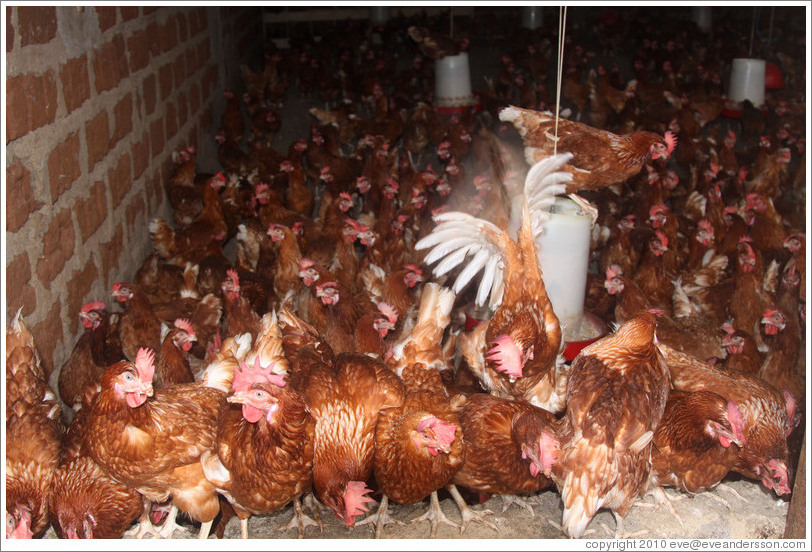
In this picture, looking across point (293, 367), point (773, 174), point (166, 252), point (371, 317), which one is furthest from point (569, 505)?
point (773, 174)

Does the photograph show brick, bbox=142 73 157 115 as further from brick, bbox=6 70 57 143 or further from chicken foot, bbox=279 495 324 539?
chicken foot, bbox=279 495 324 539

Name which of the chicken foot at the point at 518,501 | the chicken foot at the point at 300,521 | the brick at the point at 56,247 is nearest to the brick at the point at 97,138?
the brick at the point at 56,247

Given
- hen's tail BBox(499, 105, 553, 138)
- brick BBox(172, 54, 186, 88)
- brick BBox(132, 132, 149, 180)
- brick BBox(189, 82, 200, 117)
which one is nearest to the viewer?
hen's tail BBox(499, 105, 553, 138)

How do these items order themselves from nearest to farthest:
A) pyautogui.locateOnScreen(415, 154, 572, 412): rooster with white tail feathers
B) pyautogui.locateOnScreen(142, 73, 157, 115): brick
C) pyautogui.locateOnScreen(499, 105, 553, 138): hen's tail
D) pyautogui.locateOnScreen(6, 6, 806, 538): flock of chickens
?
pyautogui.locateOnScreen(6, 6, 806, 538): flock of chickens < pyautogui.locateOnScreen(415, 154, 572, 412): rooster with white tail feathers < pyautogui.locateOnScreen(499, 105, 553, 138): hen's tail < pyautogui.locateOnScreen(142, 73, 157, 115): brick

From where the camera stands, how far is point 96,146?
343 cm

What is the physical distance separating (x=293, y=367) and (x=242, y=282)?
1.48 m

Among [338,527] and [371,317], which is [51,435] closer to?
[338,527]

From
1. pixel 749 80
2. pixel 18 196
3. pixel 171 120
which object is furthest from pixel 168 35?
pixel 749 80

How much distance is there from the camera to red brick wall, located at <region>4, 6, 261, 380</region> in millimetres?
2576

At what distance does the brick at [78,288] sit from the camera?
10.1ft

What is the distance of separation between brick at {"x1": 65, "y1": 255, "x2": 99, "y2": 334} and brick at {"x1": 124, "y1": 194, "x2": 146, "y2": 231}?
0.68 m

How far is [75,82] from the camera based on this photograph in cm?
315

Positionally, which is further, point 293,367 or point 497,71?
point 497,71

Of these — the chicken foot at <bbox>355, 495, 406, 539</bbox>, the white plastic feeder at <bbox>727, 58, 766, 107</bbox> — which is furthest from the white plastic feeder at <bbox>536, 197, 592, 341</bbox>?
the white plastic feeder at <bbox>727, 58, 766, 107</bbox>
